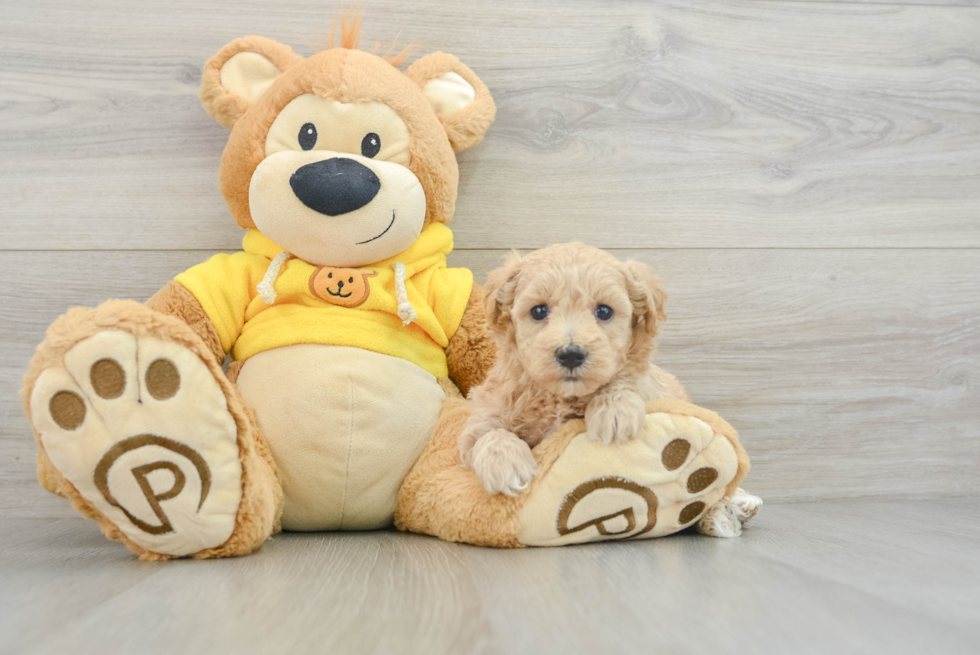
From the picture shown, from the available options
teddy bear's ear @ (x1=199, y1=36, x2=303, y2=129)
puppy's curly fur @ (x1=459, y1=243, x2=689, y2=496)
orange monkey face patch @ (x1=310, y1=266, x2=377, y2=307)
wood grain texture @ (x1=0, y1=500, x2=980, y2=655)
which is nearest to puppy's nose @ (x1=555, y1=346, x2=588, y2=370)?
puppy's curly fur @ (x1=459, y1=243, x2=689, y2=496)

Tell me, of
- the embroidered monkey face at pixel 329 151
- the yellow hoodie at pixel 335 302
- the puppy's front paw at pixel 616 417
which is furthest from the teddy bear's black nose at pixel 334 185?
the puppy's front paw at pixel 616 417

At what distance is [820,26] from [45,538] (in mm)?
1549

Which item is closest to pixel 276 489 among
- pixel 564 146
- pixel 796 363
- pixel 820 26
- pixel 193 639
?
pixel 193 639

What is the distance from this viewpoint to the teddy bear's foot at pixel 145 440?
0.69 metres

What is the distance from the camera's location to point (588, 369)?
29.8 inches

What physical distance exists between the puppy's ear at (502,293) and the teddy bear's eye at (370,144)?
26 centimetres

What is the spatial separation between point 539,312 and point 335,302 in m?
0.32

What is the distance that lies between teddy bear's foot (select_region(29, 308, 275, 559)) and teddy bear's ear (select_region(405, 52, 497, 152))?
537 millimetres

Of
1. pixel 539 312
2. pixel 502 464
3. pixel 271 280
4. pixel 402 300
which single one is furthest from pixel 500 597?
pixel 271 280

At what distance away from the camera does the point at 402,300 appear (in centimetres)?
95

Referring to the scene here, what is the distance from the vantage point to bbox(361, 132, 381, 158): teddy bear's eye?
0.94 meters

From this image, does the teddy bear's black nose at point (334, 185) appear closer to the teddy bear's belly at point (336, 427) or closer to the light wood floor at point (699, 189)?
the teddy bear's belly at point (336, 427)

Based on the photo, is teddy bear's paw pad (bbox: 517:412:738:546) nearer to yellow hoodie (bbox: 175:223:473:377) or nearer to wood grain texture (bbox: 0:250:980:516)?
yellow hoodie (bbox: 175:223:473:377)

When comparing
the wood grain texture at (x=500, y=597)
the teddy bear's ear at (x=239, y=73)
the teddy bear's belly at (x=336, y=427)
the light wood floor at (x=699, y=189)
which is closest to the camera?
the wood grain texture at (x=500, y=597)
